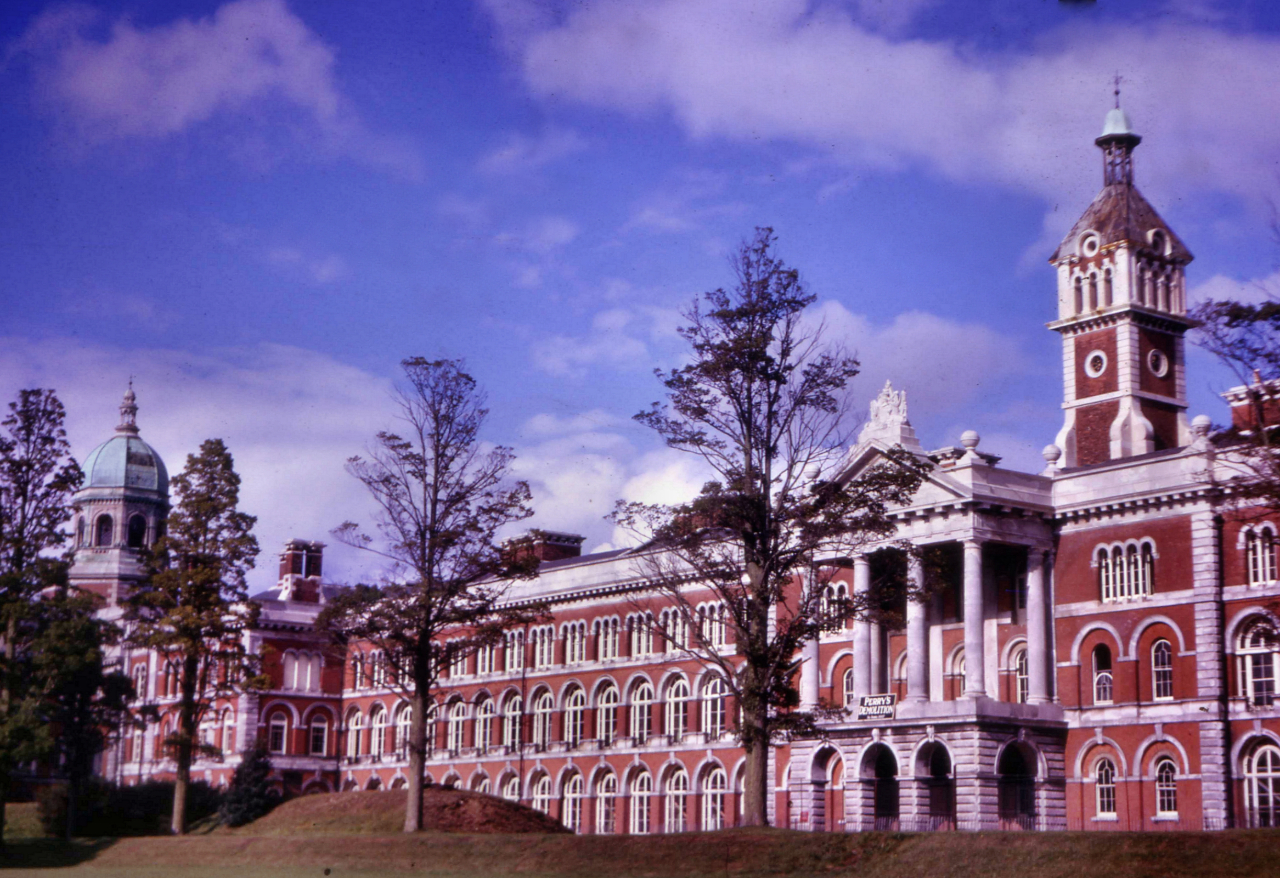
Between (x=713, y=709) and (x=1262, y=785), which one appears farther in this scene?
(x=713, y=709)

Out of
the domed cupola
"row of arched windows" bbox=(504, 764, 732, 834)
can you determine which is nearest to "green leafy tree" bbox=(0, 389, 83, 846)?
"row of arched windows" bbox=(504, 764, 732, 834)

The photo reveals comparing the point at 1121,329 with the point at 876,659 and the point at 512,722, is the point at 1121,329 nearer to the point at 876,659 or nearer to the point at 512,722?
the point at 876,659

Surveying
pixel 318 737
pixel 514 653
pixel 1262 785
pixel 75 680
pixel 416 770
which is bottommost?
pixel 1262 785

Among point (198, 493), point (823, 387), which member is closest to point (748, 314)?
point (823, 387)

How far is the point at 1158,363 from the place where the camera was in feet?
233

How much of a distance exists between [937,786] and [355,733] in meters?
44.3

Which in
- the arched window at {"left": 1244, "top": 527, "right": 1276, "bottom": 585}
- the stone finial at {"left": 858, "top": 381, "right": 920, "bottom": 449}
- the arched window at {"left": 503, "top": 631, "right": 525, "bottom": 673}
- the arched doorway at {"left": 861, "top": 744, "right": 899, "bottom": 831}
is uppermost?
the stone finial at {"left": 858, "top": 381, "right": 920, "bottom": 449}

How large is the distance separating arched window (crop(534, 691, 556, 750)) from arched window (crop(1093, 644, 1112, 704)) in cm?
3151

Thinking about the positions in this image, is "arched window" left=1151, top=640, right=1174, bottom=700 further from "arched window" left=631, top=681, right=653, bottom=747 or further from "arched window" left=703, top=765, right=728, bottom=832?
"arched window" left=631, top=681, right=653, bottom=747

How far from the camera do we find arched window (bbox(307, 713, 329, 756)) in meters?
95.6

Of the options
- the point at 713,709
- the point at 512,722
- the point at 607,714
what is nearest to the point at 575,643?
the point at 607,714

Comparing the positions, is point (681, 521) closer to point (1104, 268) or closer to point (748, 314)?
point (748, 314)

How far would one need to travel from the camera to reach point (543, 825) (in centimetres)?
5950

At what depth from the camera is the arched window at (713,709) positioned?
7300cm
